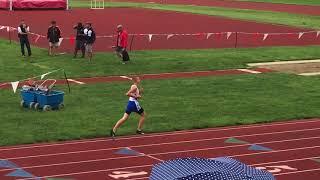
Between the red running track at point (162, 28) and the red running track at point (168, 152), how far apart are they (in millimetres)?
17701

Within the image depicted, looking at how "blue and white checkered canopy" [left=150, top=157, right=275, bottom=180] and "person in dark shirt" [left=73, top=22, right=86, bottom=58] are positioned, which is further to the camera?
"person in dark shirt" [left=73, top=22, right=86, bottom=58]

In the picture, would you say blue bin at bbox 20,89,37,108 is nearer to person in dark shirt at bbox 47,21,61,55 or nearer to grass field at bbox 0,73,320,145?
grass field at bbox 0,73,320,145

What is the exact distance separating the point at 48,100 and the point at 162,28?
2686 cm

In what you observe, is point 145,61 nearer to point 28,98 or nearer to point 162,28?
point 28,98

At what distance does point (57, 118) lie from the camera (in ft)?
63.7

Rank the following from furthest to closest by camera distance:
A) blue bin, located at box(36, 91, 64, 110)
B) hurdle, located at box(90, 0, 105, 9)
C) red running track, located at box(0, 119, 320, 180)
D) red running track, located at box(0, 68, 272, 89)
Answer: hurdle, located at box(90, 0, 105, 9), red running track, located at box(0, 68, 272, 89), blue bin, located at box(36, 91, 64, 110), red running track, located at box(0, 119, 320, 180)

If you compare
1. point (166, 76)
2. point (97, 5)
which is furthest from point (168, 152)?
point (97, 5)

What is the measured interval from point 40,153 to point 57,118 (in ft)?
12.4

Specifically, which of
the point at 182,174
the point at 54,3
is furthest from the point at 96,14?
the point at 182,174

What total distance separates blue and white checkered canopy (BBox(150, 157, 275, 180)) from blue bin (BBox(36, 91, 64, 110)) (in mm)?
13084

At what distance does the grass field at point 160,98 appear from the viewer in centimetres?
1866

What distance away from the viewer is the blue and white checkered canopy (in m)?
6.69

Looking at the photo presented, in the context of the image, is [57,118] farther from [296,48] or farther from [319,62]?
[296,48]

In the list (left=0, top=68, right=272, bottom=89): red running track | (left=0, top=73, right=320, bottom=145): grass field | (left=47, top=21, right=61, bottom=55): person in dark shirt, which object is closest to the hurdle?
(left=47, top=21, right=61, bottom=55): person in dark shirt
